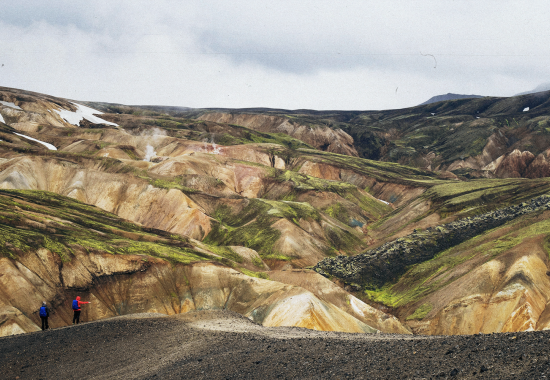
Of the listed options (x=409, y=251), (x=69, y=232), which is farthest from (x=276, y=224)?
(x=69, y=232)

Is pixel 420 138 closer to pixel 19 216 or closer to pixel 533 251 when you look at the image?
pixel 533 251

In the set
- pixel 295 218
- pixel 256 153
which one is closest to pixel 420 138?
pixel 256 153

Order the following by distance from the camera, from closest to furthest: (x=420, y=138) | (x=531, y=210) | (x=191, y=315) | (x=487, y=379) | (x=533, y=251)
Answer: (x=487, y=379), (x=191, y=315), (x=533, y=251), (x=531, y=210), (x=420, y=138)

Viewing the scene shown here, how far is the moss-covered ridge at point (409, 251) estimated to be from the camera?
6194cm

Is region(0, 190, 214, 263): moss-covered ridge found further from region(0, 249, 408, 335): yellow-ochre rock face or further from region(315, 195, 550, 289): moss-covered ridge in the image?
region(315, 195, 550, 289): moss-covered ridge

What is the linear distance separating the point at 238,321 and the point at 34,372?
513 inches

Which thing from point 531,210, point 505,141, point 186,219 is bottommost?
point 186,219

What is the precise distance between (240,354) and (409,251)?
5197 cm

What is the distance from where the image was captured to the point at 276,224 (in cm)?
7912

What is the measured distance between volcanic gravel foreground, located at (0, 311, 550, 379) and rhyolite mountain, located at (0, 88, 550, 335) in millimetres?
10109

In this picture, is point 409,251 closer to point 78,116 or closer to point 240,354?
point 240,354

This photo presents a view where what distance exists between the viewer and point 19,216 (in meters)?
41.7

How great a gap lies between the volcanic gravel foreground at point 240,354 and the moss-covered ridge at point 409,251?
3860 cm

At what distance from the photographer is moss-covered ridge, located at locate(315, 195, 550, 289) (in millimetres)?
61938
